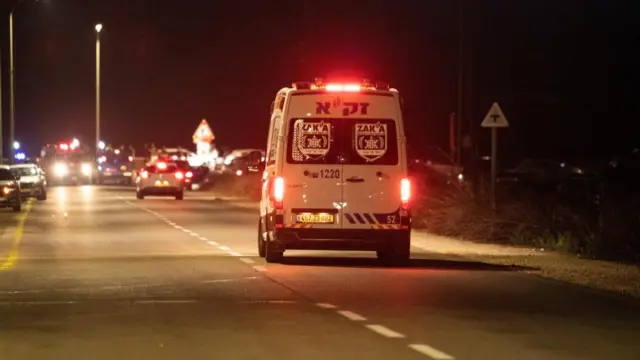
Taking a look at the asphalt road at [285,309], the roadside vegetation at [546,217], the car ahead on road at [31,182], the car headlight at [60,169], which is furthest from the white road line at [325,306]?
the car headlight at [60,169]

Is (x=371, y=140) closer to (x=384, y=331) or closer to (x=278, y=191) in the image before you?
(x=278, y=191)

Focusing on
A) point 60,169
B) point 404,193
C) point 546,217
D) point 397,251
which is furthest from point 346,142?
point 60,169

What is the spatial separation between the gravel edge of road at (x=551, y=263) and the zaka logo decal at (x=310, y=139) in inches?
151

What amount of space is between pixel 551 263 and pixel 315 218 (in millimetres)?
4403

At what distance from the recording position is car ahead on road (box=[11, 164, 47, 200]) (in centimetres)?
4716

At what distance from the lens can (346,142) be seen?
1942cm

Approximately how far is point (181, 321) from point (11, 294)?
12.0 feet

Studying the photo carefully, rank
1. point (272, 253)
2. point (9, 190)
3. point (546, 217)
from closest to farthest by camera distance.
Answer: point (272, 253), point (546, 217), point (9, 190)

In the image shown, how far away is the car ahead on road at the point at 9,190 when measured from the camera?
127 ft

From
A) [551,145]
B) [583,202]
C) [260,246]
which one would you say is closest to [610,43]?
[551,145]

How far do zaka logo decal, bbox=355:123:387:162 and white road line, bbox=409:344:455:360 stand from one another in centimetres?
817

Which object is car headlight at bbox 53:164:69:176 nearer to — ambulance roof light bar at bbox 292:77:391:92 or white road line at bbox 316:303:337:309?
ambulance roof light bar at bbox 292:77:391:92

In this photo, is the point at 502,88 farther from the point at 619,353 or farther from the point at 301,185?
the point at 619,353

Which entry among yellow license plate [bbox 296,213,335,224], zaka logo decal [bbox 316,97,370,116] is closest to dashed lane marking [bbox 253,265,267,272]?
yellow license plate [bbox 296,213,335,224]
